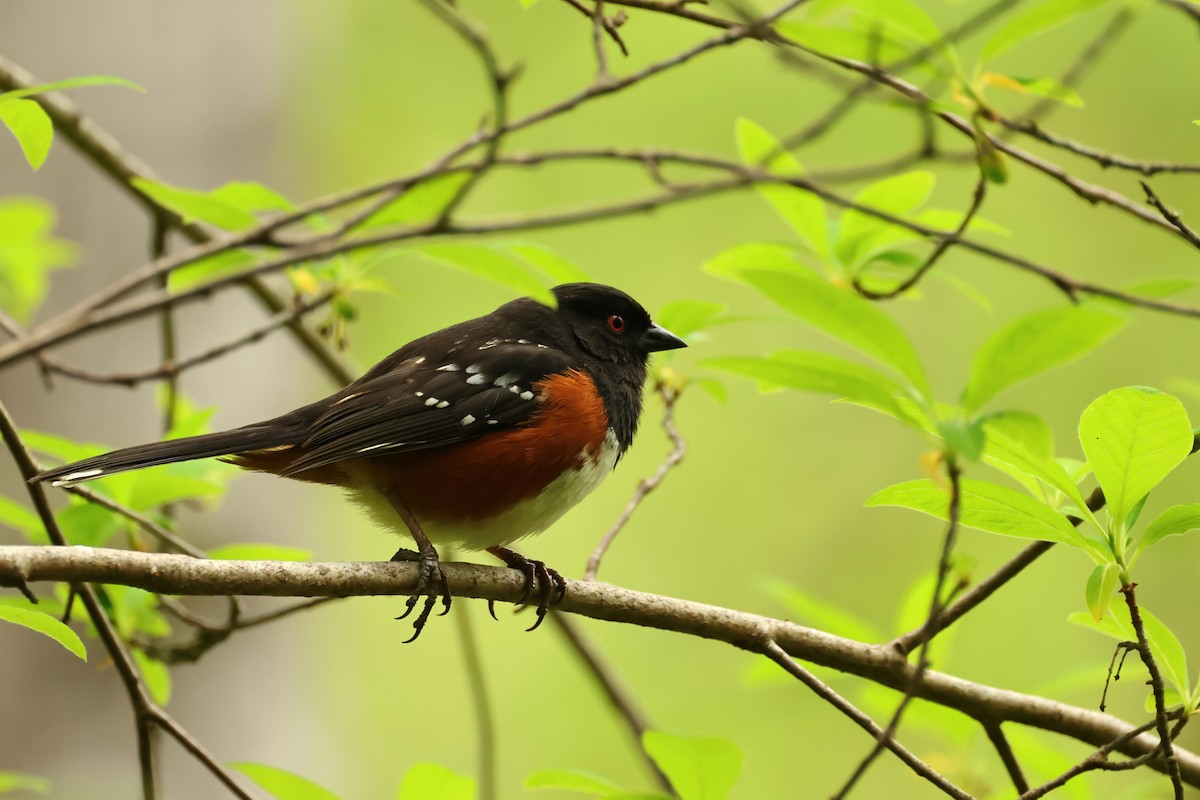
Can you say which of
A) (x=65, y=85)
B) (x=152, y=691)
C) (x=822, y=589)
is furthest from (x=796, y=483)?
(x=65, y=85)

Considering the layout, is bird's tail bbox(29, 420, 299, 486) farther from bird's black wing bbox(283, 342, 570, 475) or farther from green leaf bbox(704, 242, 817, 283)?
green leaf bbox(704, 242, 817, 283)

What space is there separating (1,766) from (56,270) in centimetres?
173

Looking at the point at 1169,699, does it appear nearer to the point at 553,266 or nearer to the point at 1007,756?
the point at 1007,756

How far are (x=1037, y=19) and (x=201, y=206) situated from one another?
1553 mm

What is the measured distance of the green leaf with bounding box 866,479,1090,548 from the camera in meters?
1.53

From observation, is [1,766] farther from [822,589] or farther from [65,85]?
[822,589]

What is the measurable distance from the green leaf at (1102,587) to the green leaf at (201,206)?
1607 mm

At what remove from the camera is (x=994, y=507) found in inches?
61.7

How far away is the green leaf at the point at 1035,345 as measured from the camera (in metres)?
1.12

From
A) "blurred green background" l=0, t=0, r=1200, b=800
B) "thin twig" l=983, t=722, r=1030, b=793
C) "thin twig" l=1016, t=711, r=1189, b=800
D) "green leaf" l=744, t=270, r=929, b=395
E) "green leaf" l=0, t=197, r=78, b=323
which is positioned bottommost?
"thin twig" l=1016, t=711, r=1189, b=800

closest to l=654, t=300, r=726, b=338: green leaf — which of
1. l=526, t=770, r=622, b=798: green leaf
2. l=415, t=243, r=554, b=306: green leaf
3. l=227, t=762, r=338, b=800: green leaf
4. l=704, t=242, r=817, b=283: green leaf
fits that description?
l=704, t=242, r=817, b=283: green leaf

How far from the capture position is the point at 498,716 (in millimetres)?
8164

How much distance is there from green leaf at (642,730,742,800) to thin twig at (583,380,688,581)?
46 centimetres

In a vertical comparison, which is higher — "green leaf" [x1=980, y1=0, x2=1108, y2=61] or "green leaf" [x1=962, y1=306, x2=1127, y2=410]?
"green leaf" [x1=980, y1=0, x2=1108, y2=61]
